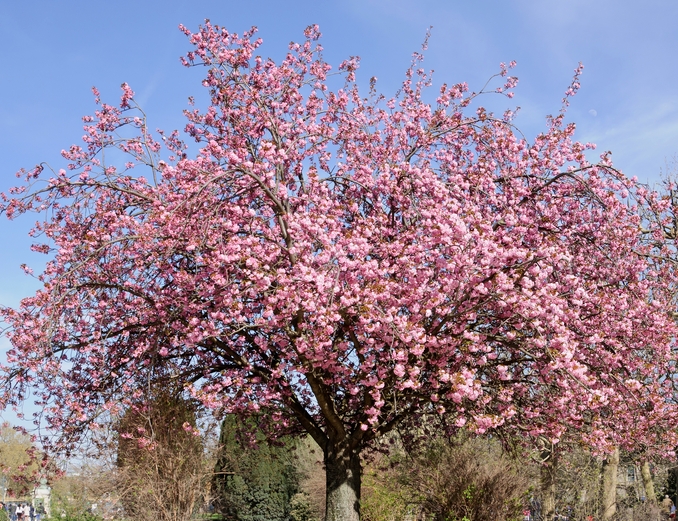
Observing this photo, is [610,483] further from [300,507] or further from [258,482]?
[258,482]

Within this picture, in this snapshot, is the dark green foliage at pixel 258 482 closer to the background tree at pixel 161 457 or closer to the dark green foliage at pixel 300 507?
the dark green foliage at pixel 300 507

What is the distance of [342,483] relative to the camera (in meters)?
11.8

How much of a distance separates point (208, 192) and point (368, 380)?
143 inches

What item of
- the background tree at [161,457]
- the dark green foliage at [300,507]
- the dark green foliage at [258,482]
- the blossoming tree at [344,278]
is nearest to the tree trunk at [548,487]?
the blossoming tree at [344,278]

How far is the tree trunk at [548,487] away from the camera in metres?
13.0

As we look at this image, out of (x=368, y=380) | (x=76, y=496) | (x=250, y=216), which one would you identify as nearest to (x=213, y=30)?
(x=250, y=216)

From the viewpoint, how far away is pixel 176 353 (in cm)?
1241

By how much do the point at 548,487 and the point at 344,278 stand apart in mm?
6681

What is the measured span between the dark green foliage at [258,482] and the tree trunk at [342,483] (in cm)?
894

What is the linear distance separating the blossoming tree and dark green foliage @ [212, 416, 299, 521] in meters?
8.17

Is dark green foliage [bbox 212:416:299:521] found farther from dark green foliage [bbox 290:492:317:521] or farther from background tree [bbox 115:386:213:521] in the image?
background tree [bbox 115:386:213:521]

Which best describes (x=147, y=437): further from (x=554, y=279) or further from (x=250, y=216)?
(x=554, y=279)

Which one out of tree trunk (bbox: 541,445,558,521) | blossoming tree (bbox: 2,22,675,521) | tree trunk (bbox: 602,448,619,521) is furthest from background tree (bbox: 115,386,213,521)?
tree trunk (bbox: 602,448,619,521)

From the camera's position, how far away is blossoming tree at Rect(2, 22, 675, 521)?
9781mm
